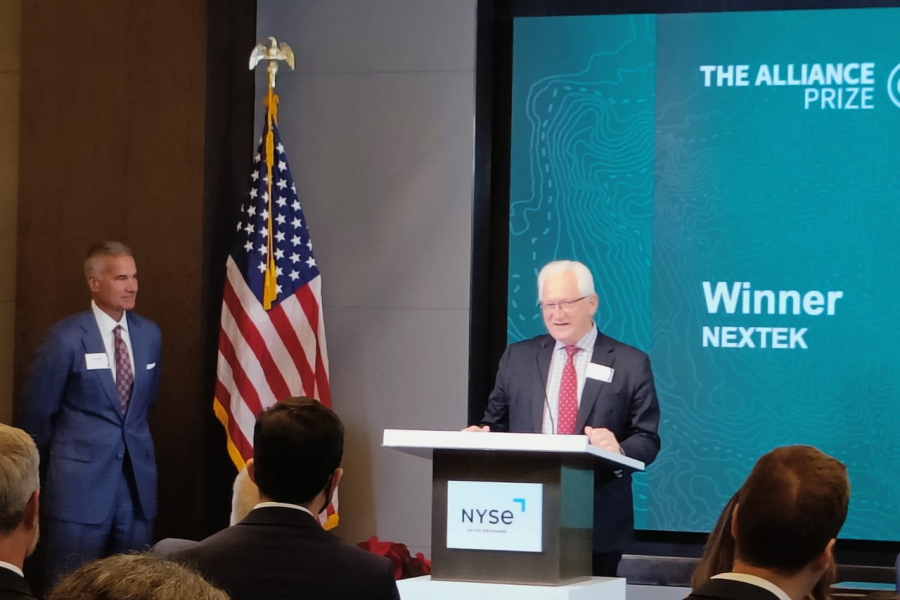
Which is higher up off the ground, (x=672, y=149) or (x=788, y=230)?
(x=672, y=149)

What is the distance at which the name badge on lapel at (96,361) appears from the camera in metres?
5.56

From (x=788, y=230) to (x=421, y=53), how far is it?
2263mm

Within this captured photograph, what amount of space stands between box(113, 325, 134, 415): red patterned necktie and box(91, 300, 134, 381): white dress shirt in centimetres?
2

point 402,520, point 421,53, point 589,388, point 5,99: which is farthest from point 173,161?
point 589,388

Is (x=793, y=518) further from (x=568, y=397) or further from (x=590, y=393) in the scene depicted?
(x=568, y=397)

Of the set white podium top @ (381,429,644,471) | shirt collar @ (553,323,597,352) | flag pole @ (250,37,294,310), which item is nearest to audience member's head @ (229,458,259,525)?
white podium top @ (381,429,644,471)

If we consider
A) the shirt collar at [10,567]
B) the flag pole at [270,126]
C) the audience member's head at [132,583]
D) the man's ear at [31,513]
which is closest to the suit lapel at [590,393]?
the flag pole at [270,126]

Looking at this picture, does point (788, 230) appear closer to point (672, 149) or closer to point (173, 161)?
point (672, 149)

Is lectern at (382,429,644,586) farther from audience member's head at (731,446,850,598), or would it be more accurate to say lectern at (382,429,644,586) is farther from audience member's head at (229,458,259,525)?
audience member's head at (731,446,850,598)

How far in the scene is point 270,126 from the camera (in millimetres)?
6340

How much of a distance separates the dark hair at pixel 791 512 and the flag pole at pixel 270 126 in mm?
4519

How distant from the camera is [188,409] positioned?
20.3 ft

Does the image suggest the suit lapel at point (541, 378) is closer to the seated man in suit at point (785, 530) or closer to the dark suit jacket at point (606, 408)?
the dark suit jacket at point (606, 408)

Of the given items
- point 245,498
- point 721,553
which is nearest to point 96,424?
point 245,498
